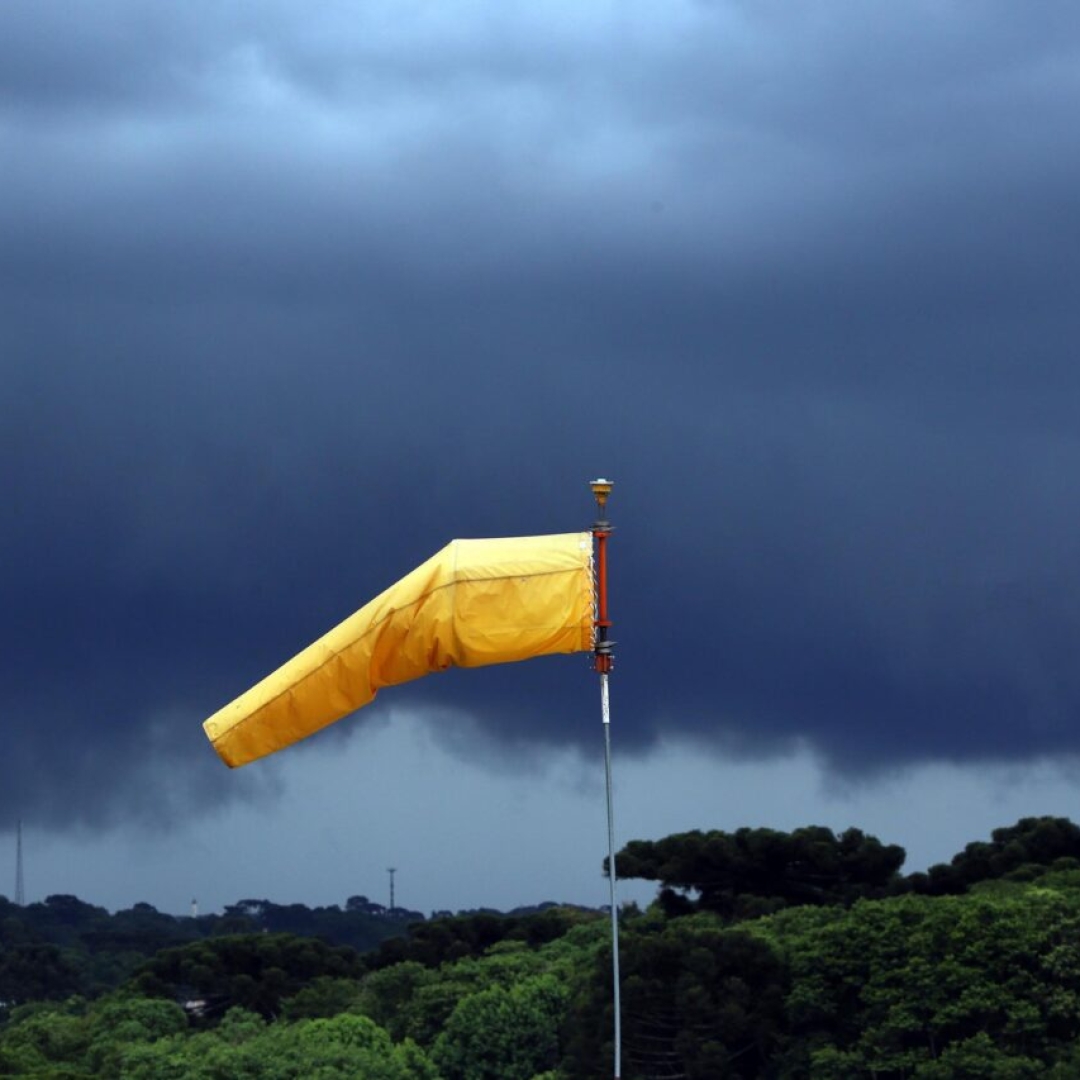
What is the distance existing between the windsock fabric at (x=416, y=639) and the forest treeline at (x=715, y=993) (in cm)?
3398

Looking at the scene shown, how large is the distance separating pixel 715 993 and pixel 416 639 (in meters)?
41.6

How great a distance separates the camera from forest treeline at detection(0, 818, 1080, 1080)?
209 feet

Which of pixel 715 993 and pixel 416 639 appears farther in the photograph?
pixel 715 993

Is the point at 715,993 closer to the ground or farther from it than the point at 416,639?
closer to the ground

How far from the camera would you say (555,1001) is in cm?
7500

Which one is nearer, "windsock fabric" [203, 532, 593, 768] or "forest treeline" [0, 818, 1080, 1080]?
"windsock fabric" [203, 532, 593, 768]

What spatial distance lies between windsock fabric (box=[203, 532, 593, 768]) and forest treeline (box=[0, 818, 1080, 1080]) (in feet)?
111

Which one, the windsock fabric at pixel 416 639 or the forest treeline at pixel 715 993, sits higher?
the windsock fabric at pixel 416 639

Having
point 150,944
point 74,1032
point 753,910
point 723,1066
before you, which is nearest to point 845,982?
point 723,1066

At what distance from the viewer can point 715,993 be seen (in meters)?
68.8

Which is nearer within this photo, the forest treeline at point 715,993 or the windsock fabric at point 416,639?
the windsock fabric at point 416,639

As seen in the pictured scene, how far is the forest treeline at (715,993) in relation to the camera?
63594mm

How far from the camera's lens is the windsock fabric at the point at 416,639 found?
29.3 m

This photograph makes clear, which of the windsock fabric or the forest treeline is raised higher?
the windsock fabric
